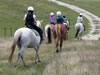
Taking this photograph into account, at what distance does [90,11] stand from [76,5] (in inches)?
323

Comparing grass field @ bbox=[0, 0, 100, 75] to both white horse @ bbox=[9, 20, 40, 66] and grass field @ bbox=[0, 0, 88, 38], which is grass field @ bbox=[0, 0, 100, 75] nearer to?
grass field @ bbox=[0, 0, 88, 38]

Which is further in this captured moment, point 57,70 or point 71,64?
point 71,64

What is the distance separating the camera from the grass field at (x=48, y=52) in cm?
1136

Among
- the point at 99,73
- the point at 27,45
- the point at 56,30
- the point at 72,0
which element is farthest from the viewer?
the point at 72,0

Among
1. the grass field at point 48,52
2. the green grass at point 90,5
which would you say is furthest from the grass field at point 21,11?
the green grass at point 90,5

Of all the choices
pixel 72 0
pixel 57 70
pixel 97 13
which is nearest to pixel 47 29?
pixel 57 70

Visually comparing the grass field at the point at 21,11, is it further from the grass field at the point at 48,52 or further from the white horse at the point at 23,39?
the white horse at the point at 23,39

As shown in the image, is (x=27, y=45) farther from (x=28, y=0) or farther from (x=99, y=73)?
(x=28, y=0)

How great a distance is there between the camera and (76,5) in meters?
77.4

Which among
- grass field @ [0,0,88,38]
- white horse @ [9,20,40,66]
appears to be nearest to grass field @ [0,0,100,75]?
grass field @ [0,0,88,38]

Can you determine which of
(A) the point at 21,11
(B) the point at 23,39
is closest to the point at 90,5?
(A) the point at 21,11

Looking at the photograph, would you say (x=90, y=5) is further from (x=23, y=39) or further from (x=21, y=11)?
(x=23, y=39)

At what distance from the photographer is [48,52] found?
18.5 metres

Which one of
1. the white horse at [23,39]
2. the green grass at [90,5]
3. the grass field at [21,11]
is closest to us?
the white horse at [23,39]
